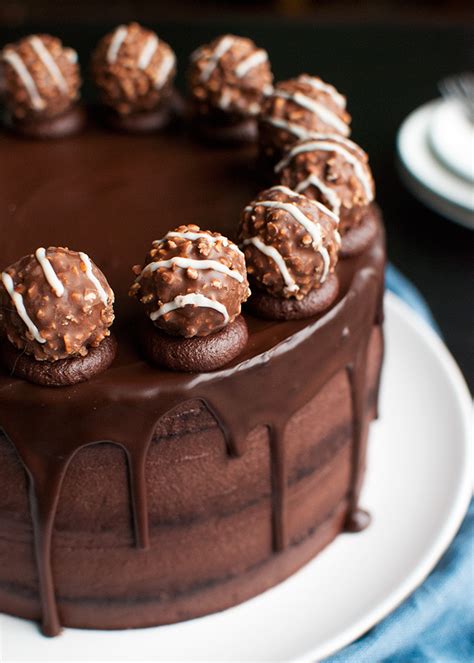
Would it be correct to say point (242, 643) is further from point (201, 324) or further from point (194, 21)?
point (194, 21)

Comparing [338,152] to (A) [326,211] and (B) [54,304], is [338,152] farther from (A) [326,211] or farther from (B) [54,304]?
Result: (B) [54,304]

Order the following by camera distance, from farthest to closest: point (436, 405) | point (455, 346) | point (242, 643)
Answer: point (455, 346), point (436, 405), point (242, 643)

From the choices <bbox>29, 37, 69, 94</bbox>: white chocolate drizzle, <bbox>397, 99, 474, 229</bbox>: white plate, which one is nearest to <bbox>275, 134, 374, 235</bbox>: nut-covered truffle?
<bbox>29, 37, 69, 94</bbox>: white chocolate drizzle

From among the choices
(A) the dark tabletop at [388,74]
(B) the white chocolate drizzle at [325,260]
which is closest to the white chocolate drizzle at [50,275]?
(B) the white chocolate drizzle at [325,260]

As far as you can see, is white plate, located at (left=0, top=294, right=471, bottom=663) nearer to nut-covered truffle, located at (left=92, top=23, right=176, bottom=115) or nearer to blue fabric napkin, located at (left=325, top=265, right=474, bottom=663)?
blue fabric napkin, located at (left=325, top=265, right=474, bottom=663)

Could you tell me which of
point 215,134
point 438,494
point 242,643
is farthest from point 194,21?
point 242,643

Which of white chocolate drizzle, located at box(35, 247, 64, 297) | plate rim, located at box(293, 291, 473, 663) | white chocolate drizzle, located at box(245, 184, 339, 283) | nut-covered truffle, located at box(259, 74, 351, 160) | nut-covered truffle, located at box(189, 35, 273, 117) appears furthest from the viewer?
nut-covered truffle, located at box(189, 35, 273, 117)
